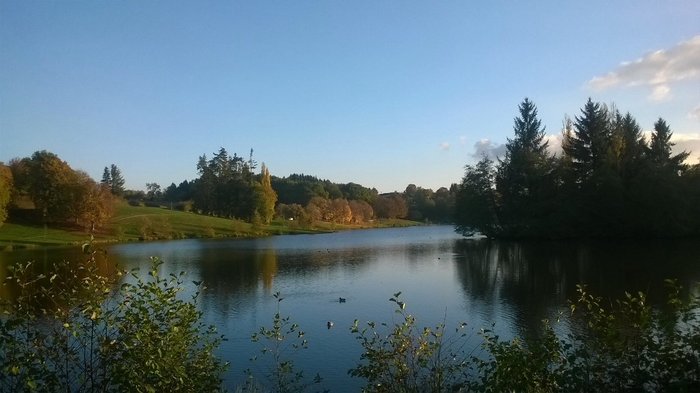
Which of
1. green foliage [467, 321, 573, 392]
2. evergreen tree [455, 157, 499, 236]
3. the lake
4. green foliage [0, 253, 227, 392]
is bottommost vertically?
the lake

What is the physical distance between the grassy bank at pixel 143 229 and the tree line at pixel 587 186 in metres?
36.2

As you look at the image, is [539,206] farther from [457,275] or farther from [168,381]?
[168,381]

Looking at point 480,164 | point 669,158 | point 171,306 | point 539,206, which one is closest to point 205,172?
point 480,164

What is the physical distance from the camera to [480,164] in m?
60.4

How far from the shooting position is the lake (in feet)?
48.1

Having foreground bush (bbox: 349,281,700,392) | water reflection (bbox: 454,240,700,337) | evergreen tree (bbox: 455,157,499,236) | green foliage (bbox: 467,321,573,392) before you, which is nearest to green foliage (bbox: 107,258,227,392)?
foreground bush (bbox: 349,281,700,392)

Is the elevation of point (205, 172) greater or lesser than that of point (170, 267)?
greater

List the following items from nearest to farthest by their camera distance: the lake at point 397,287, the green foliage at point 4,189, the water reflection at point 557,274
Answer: the lake at point 397,287
the water reflection at point 557,274
the green foliage at point 4,189

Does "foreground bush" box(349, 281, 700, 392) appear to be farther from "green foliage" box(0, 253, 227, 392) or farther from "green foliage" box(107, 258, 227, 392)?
"green foliage" box(0, 253, 227, 392)

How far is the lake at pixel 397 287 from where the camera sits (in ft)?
48.1

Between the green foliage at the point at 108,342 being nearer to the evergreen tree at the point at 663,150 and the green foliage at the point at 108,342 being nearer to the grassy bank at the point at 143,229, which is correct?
the grassy bank at the point at 143,229

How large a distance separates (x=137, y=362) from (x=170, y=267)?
30.9 meters

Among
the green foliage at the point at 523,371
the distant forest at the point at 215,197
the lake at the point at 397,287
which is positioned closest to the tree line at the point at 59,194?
the distant forest at the point at 215,197

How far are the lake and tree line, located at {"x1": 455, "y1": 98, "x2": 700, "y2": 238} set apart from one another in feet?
27.4
